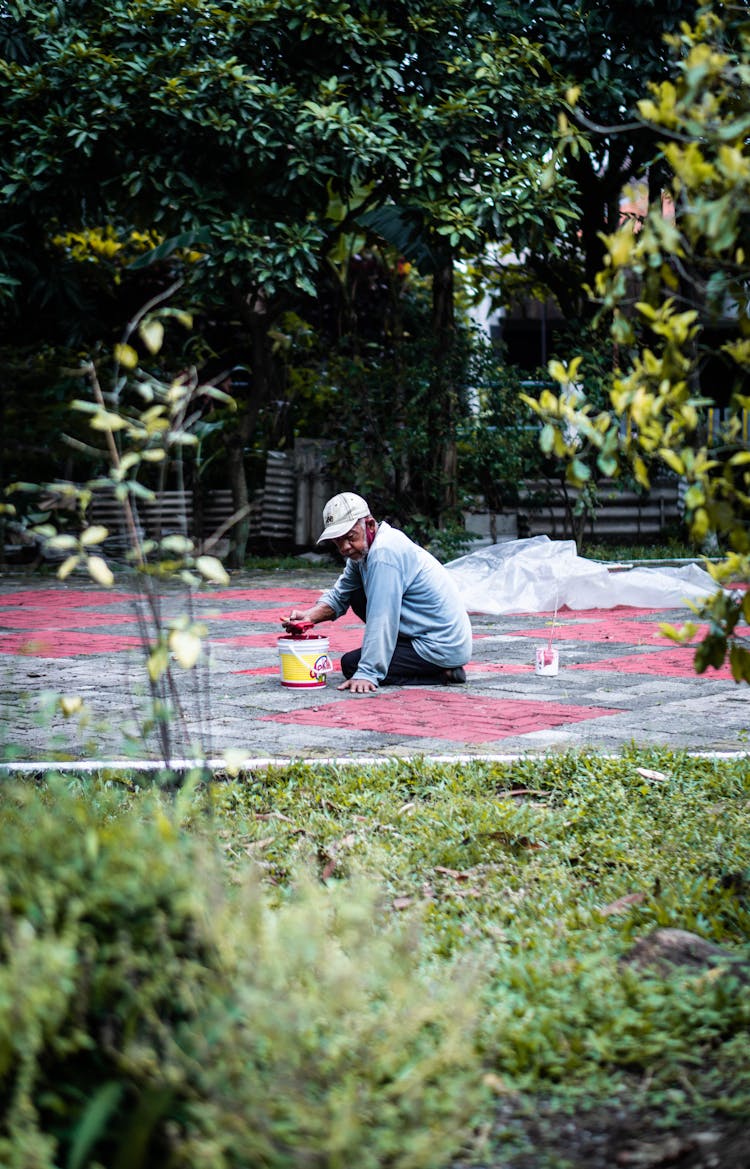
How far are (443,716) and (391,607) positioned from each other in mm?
766

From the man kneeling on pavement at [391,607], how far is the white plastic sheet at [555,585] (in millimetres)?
3831

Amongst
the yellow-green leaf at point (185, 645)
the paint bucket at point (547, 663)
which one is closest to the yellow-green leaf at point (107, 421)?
the yellow-green leaf at point (185, 645)

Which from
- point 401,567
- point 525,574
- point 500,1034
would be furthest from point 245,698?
point 525,574

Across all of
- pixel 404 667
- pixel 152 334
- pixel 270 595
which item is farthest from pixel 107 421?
pixel 270 595

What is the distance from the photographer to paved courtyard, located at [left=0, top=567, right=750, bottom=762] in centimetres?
517

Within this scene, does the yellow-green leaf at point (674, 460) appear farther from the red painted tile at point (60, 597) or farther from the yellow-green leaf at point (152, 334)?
the red painted tile at point (60, 597)

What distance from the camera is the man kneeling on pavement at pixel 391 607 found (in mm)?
6383

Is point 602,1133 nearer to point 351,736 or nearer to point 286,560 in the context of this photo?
point 351,736

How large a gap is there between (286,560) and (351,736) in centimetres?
1067

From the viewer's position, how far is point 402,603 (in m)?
6.64

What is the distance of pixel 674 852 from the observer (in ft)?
12.3

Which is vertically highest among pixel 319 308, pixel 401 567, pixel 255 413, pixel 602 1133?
pixel 319 308

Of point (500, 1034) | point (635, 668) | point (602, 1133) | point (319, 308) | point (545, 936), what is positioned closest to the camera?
point (602, 1133)

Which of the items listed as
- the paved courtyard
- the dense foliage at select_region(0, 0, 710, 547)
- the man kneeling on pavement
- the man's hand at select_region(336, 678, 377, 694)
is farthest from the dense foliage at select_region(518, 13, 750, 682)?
the dense foliage at select_region(0, 0, 710, 547)
